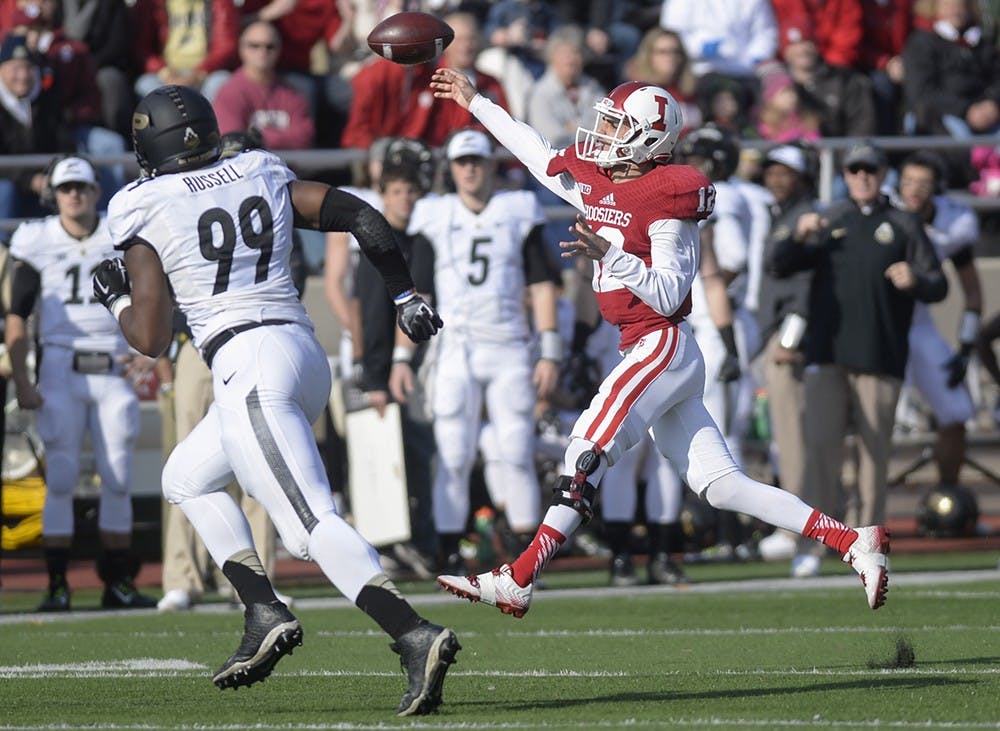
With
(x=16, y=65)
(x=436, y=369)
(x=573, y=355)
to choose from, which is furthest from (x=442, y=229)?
(x=16, y=65)

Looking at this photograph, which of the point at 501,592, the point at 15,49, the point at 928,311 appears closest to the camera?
the point at 501,592

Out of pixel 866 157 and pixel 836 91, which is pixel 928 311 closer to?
pixel 866 157

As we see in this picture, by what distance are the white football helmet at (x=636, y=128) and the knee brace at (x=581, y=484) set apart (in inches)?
39.9

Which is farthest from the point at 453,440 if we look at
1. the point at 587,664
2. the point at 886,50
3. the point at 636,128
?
the point at 886,50

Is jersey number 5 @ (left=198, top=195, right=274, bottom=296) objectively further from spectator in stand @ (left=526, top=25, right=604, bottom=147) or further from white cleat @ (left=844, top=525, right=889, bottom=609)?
spectator in stand @ (left=526, top=25, right=604, bottom=147)

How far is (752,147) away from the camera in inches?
463

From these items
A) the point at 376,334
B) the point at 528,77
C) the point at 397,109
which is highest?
the point at 528,77

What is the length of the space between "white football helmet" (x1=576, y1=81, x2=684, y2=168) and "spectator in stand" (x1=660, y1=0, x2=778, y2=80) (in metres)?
7.51

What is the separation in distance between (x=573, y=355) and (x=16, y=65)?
3.71m

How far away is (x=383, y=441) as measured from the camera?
10.0 meters

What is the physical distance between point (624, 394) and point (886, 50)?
30.9ft

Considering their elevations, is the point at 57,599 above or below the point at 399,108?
below

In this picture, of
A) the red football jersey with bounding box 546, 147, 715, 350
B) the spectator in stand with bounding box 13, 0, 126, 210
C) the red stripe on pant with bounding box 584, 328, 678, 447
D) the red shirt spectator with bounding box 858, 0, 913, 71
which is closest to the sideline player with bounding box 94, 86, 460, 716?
the red stripe on pant with bounding box 584, 328, 678, 447

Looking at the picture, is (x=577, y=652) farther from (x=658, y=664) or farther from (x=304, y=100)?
(x=304, y=100)
